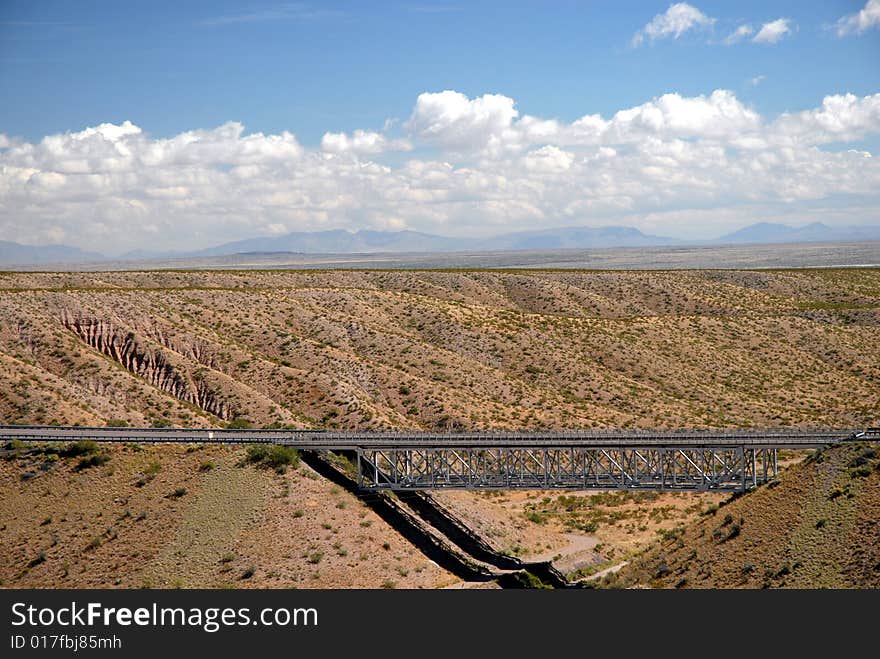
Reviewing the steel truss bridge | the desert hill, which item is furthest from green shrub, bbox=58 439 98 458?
the desert hill

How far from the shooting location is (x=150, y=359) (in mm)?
85750

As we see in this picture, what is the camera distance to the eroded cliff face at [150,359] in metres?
81.7

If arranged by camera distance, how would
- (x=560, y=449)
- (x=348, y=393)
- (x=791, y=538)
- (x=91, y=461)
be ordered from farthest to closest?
(x=348, y=393) < (x=91, y=461) < (x=560, y=449) < (x=791, y=538)

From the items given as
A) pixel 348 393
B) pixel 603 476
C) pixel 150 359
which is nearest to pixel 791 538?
pixel 603 476

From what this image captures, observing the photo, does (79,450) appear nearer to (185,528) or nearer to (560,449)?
(185,528)

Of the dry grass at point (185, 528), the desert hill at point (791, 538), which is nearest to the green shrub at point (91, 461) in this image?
the dry grass at point (185, 528)

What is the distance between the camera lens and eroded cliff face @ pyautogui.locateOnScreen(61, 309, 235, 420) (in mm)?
81688

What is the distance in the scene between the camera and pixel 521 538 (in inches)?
2489

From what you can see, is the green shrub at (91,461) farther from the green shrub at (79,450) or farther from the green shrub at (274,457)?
the green shrub at (274,457)

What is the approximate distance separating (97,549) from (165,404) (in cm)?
2629

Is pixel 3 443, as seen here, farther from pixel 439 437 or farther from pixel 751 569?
pixel 751 569

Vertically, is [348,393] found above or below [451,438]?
below

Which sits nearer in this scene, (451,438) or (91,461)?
(451,438)

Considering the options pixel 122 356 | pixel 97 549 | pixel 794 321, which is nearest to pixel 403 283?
pixel 794 321
